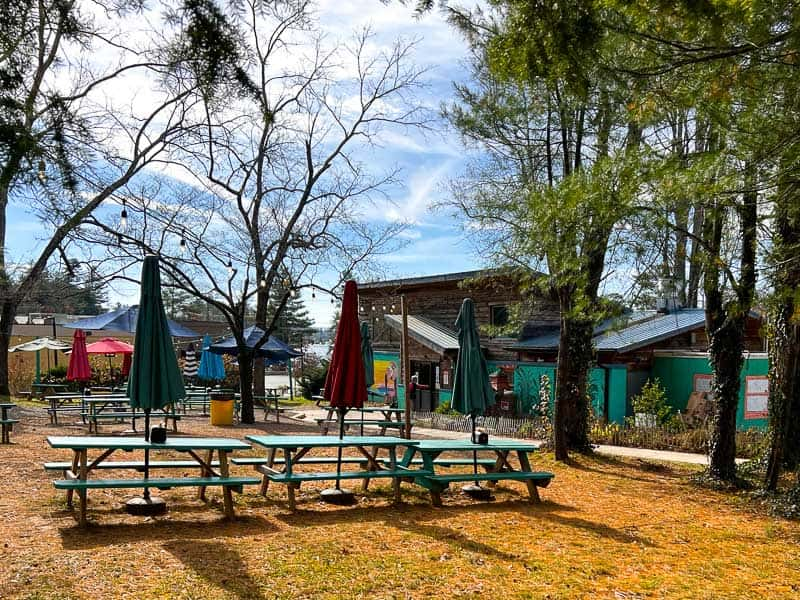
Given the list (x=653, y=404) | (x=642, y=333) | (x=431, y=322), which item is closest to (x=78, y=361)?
(x=431, y=322)

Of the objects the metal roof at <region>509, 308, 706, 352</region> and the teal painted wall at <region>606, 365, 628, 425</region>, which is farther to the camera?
the teal painted wall at <region>606, 365, 628, 425</region>

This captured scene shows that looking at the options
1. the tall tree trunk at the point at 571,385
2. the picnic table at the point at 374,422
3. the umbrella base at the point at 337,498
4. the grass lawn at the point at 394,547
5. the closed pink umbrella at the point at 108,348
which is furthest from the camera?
the closed pink umbrella at the point at 108,348

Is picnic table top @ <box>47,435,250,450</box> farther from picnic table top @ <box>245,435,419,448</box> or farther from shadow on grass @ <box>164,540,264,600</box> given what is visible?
shadow on grass @ <box>164,540,264,600</box>

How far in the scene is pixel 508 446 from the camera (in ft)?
30.5

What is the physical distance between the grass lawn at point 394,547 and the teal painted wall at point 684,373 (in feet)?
31.4

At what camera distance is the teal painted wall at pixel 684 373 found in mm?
18812

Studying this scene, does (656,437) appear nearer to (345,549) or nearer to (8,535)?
(345,549)

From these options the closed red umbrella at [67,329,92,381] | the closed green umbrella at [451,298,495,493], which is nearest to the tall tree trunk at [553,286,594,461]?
the closed green umbrella at [451,298,495,493]

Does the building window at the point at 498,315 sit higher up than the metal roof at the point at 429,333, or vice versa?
the building window at the point at 498,315

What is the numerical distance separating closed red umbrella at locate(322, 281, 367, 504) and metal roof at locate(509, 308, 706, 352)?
10.4 m

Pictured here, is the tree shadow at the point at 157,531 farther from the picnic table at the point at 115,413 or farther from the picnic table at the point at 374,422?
the picnic table at the point at 115,413

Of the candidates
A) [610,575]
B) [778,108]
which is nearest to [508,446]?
[610,575]

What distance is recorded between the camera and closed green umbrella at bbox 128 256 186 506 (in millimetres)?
7770

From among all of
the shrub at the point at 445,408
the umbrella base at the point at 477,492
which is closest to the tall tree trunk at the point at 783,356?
the umbrella base at the point at 477,492
